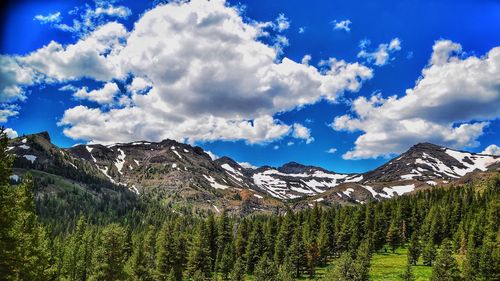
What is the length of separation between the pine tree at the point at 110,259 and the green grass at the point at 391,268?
163ft

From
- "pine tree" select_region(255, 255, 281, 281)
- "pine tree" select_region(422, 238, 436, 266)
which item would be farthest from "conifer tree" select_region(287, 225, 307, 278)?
"pine tree" select_region(422, 238, 436, 266)

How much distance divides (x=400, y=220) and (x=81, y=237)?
333 ft

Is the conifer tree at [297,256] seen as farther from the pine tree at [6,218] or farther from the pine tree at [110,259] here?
the pine tree at [6,218]

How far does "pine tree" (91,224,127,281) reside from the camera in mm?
46875

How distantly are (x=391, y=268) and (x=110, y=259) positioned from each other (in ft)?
211

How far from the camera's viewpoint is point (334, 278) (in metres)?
53.6

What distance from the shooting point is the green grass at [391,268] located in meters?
75.9

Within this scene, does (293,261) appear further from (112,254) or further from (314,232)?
(112,254)

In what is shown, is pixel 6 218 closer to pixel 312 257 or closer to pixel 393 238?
pixel 312 257

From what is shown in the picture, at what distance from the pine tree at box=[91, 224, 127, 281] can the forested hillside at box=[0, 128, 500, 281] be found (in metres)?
0.12

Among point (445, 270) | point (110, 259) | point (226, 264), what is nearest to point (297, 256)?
point (226, 264)

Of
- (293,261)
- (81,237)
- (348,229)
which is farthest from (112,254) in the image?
(348,229)

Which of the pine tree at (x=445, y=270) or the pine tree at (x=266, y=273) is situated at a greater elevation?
the pine tree at (x=445, y=270)

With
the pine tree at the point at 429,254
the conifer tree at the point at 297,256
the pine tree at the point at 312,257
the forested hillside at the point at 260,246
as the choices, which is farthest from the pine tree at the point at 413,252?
the conifer tree at the point at 297,256
